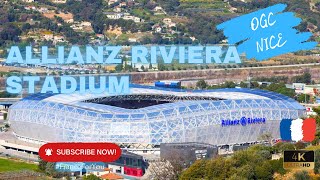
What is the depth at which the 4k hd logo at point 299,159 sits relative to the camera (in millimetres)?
36531

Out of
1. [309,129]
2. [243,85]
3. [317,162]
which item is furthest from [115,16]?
[317,162]

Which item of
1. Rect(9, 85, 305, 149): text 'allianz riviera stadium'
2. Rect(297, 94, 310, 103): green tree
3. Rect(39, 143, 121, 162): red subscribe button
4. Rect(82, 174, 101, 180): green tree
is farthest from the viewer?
Rect(297, 94, 310, 103): green tree

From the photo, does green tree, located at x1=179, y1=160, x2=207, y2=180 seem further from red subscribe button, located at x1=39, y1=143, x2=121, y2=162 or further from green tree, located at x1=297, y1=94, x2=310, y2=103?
green tree, located at x1=297, y1=94, x2=310, y2=103

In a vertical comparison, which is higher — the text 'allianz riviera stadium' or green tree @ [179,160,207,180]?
the text 'allianz riviera stadium'

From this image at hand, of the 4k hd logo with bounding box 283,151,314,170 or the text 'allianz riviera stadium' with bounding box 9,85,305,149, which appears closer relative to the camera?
the 4k hd logo with bounding box 283,151,314,170

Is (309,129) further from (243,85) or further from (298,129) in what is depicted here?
(243,85)

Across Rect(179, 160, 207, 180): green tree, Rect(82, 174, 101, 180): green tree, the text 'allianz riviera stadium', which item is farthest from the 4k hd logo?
the text 'allianz riviera stadium'

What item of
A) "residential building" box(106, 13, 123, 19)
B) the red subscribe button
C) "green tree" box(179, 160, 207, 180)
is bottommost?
"green tree" box(179, 160, 207, 180)

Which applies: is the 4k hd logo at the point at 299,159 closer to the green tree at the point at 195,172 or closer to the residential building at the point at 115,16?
the green tree at the point at 195,172

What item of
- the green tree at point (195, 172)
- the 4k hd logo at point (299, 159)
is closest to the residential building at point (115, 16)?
the green tree at point (195, 172)

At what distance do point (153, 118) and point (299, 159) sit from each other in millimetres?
19229

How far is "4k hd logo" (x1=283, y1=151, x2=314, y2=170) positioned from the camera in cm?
3653

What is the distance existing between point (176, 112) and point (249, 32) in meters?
20.5

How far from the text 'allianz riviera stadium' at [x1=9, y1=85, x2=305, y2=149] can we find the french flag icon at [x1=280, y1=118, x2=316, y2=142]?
66 cm
